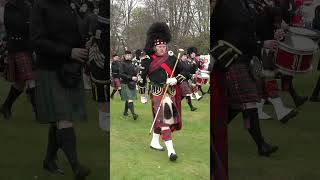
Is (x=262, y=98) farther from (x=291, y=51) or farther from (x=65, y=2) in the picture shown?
(x=65, y=2)

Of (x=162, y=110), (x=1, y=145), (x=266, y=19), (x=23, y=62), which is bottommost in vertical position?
(x=1, y=145)

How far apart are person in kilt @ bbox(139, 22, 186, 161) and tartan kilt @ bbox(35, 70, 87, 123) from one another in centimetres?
46

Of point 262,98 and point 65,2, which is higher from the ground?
point 65,2

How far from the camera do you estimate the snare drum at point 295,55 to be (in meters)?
3.38

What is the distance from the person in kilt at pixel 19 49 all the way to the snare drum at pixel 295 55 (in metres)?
1.75

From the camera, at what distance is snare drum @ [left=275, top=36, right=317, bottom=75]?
3379mm

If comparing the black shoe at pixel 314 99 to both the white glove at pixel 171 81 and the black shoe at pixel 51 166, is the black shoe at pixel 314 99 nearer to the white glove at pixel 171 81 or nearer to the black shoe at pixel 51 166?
the white glove at pixel 171 81

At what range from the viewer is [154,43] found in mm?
3258

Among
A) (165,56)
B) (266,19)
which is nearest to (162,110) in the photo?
(165,56)

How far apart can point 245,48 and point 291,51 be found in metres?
0.35

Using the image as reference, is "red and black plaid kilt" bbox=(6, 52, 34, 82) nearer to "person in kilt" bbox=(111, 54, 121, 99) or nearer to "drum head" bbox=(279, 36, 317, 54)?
"person in kilt" bbox=(111, 54, 121, 99)

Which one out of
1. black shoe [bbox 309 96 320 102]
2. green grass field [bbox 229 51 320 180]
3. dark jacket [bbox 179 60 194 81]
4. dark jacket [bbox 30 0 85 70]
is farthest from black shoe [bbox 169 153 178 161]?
black shoe [bbox 309 96 320 102]

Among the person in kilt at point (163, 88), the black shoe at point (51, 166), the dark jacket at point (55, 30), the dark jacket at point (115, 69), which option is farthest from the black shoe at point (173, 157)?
the dark jacket at point (55, 30)

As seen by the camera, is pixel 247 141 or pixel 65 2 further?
pixel 247 141
